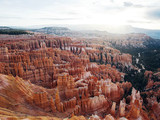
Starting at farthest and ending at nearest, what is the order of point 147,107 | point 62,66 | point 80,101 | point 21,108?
point 62,66 → point 147,107 → point 80,101 → point 21,108

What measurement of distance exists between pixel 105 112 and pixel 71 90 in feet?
17.7

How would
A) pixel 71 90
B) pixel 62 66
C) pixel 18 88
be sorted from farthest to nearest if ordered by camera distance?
pixel 62 66 → pixel 71 90 → pixel 18 88

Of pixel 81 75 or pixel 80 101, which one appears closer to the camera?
pixel 80 101

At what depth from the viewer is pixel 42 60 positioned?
76.0ft

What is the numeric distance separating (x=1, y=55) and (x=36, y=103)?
14348 mm

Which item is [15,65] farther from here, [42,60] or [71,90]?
[71,90]

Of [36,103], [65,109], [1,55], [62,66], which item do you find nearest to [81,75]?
[62,66]

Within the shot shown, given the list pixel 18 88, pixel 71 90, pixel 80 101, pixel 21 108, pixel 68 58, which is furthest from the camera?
pixel 68 58

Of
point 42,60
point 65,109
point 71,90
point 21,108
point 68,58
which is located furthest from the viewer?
point 68,58

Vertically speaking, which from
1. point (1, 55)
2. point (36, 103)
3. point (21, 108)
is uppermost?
point (1, 55)

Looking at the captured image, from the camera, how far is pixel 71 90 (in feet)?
55.0

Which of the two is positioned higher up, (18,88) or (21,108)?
(18,88)

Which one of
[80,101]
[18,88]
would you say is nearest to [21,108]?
[18,88]

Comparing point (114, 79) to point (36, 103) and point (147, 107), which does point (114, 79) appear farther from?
point (36, 103)
